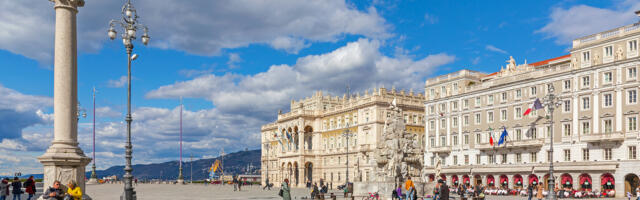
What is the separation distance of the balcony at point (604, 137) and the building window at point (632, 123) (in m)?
0.89

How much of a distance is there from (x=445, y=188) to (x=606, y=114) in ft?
127

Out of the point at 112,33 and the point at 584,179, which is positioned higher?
the point at 112,33

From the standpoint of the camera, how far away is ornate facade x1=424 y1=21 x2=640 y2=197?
53.2 metres

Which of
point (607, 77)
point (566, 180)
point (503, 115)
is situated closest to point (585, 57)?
point (607, 77)

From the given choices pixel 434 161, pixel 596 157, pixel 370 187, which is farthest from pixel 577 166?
pixel 370 187

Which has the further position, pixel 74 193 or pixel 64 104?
pixel 64 104

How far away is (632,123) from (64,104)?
48043 mm

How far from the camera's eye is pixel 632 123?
5247cm

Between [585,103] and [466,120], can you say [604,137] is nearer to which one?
[585,103]

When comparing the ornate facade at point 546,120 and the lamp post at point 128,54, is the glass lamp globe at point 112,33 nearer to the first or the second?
the lamp post at point 128,54

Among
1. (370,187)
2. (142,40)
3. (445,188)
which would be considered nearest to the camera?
(445,188)

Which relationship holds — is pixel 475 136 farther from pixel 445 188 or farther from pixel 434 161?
pixel 445 188

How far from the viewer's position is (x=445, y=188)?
22.4 meters

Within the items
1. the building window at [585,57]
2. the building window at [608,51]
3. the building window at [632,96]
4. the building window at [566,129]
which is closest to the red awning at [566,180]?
the building window at [566,129]
